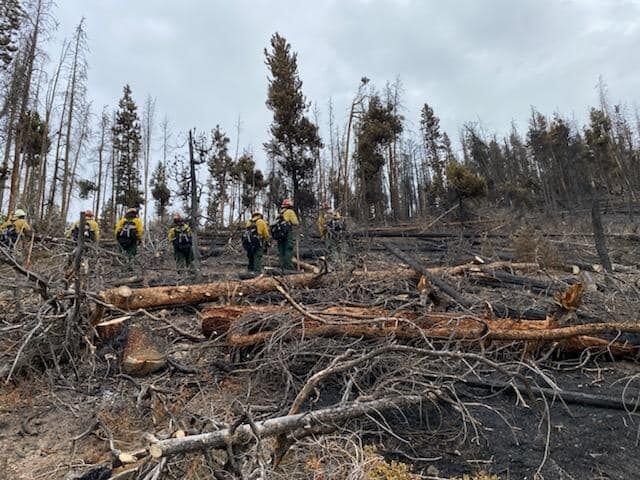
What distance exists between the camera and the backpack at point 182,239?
10008mm

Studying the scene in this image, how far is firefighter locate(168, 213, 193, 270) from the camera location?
1002 cm

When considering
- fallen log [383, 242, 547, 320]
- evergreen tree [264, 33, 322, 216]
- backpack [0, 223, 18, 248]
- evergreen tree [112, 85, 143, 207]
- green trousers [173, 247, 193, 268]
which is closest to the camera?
fallen log [383, 242, 547, 320]

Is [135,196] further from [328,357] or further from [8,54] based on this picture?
[328,357]

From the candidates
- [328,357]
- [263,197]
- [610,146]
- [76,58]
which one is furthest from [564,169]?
[328,357]

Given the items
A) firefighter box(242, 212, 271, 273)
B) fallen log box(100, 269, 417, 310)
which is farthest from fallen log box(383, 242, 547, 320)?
firefighter box(242, 212, 271, 273)

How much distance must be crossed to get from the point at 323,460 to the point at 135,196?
2413 cm

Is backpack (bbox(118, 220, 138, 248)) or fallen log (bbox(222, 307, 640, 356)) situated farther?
backpack (bbox(118, 220, 138, 248))

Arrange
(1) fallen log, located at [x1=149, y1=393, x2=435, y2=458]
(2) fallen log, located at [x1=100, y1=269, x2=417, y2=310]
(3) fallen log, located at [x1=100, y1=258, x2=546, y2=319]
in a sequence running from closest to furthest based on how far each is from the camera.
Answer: (1) fallen log, located at [x1=149, y1=393, x2=435, y2=458]
(3) fallen log, located at [x1=100, y1=258, x2=546, y2=319]
(2) fallen log, located at [x1=100, y1=269, x2=417, y2=310]

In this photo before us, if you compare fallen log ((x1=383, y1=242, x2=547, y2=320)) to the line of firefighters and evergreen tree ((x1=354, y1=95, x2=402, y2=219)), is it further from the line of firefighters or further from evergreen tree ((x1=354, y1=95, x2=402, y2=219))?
evergreen tree ((x1=354, y1=95, x2=402, y2=219))

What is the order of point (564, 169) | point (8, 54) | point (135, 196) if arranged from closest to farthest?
point (8, 54) < point (135, 196) < point (564, 169)

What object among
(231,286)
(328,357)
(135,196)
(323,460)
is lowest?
(323,460)

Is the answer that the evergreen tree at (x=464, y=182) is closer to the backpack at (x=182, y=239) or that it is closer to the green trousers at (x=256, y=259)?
the green trousers at (x=256, y=259)

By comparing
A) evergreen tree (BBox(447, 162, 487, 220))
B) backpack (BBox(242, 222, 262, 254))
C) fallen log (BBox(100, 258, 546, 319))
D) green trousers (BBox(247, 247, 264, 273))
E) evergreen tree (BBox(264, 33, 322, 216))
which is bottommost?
fallen log (BBox(100, 258, 546, 319))

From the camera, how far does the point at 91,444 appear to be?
3.42m
